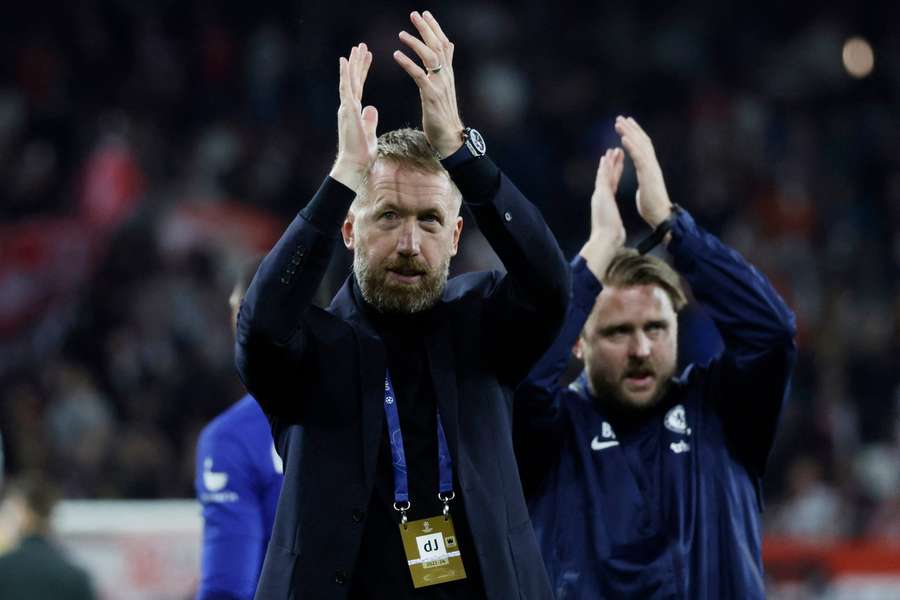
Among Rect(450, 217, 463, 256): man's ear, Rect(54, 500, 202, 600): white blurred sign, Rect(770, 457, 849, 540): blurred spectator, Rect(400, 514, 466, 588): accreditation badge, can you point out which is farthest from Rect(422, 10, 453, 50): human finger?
Rect(770, 457, 849, 540): blurred spectator

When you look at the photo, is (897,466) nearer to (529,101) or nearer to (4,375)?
Answer: (529,101)

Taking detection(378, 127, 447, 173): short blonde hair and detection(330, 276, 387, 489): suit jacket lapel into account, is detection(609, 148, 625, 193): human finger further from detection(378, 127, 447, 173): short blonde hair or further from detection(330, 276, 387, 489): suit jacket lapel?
detection(330, 276, 387, 489): suit jacket lapel

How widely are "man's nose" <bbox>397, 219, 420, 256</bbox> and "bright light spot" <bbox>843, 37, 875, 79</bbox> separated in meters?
10.4

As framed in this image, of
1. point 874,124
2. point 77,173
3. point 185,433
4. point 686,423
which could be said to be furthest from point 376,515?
point 874,124

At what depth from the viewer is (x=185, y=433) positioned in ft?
32.5

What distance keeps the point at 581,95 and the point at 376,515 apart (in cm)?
983

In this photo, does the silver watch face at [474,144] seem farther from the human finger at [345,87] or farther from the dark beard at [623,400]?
the dark beard at [623,400]

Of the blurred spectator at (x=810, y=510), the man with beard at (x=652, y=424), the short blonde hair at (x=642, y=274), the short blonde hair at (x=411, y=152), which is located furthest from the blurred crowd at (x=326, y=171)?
the short blonde hair at (x=411, y=152)

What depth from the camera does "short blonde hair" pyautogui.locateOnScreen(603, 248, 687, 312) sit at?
392 centimetres

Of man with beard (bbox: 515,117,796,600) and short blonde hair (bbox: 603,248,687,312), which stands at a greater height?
short blonde hair (bbox: 603,248,687,312)

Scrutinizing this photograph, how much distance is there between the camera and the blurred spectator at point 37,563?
4.98 metres

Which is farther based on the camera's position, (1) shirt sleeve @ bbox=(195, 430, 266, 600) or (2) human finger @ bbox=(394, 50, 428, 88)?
(1) shirt sleeve @ bbox=(195, 430, 266, 600)

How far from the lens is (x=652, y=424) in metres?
3.80

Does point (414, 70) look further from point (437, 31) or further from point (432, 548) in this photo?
point (432, 548)
